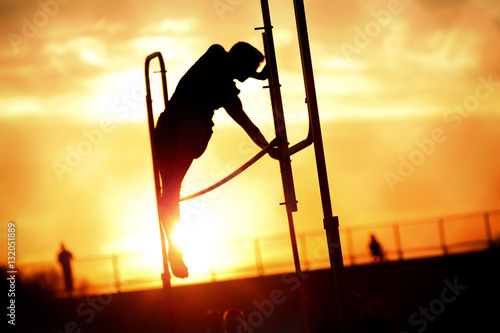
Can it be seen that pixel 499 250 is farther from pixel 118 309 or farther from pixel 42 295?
pixel 42 295

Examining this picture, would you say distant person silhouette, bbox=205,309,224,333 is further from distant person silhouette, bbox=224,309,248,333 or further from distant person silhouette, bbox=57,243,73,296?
distant person silhouette, bbox=57,243,73,296

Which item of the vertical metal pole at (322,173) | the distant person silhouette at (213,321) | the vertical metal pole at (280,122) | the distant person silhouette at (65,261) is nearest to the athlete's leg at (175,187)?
the vertical metal pole at (280,122)

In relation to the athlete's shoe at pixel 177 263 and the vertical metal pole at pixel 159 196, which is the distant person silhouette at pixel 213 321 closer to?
the vertical metal pole at pixel 159 196

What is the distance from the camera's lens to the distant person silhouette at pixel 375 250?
1869cm

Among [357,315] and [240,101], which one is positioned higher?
[240,101]

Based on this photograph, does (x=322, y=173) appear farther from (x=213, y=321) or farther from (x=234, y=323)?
(x=213, y=321)

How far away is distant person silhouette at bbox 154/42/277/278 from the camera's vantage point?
6.47 meters

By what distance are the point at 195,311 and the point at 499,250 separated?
20.9ft

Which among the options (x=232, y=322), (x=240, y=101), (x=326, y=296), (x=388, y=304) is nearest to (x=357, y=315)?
(x=232, y=322)

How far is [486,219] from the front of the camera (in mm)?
19484

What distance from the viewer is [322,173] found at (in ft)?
16.8

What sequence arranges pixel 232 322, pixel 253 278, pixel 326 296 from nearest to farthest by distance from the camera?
pixel 232 322, pixel 326 296, pixel 253 278

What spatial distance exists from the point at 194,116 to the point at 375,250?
12.6 meters

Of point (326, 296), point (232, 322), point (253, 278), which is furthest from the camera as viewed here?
point (253, 278)
